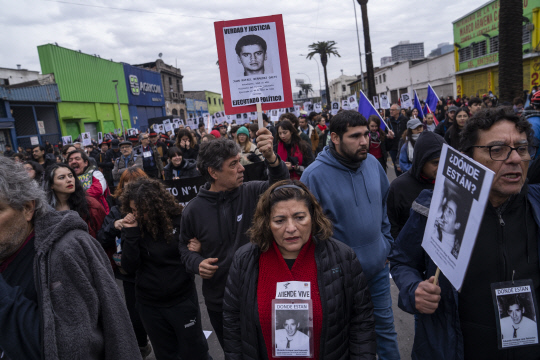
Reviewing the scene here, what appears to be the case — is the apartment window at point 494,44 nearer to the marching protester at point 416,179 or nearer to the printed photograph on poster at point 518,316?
the marching protester at point 416,179

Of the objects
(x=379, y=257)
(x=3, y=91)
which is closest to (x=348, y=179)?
(x=379, y=257)

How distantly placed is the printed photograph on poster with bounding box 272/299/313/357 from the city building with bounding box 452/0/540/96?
25.3 metres

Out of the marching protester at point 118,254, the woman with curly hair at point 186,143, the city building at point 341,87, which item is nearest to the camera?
the marching protester at point 118,254

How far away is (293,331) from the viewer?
1901 millimetres

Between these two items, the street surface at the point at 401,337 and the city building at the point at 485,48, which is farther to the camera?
the city building at the point at 485,48

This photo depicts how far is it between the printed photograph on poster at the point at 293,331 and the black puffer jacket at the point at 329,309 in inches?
3.3

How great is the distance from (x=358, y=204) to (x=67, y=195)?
2794 mm

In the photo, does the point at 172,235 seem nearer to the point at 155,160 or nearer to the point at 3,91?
the point at 155,160

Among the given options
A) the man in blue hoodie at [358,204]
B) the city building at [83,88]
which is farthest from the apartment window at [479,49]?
the man in blue hoodie at [358,204]

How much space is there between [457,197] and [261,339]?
124 cm

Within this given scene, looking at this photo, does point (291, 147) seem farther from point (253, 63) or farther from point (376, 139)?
point (253, 63)

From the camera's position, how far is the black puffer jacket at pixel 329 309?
1921 millimetres

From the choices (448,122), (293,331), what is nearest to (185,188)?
(293,331)

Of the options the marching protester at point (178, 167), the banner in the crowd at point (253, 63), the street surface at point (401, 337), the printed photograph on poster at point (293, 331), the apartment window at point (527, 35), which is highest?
the apartment window at point (527, 35)
